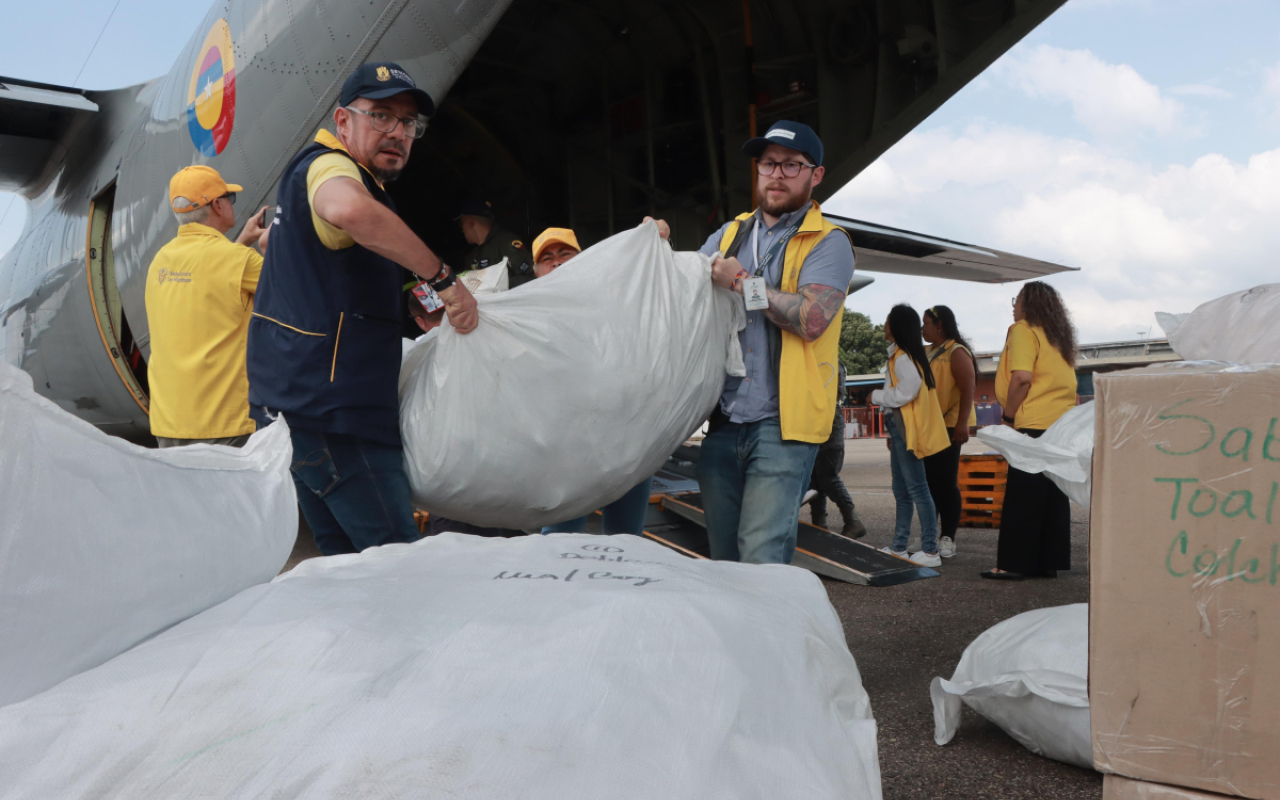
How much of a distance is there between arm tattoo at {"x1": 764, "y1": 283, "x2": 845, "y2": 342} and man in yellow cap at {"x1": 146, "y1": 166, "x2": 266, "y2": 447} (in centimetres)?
153

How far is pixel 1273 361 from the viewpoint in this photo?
3.53 feet

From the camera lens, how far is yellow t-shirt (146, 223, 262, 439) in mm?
2350

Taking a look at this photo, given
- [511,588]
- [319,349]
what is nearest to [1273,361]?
[511,588]

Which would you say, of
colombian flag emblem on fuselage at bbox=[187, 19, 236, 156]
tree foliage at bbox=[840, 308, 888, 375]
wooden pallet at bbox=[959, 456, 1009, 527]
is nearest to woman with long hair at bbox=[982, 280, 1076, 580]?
wooden pallet at bbox=[959, 456, 1009, 527]

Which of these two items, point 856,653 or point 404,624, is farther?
point 856,653

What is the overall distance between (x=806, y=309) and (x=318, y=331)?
1048mm

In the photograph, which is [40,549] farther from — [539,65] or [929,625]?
[539,65]

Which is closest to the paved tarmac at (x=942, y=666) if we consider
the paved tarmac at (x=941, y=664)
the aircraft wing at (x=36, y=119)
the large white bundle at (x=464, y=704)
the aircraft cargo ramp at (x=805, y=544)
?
the paved tarmac at (x=941, y=664)

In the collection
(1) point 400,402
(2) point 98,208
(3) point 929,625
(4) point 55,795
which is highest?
(2) point 98,208

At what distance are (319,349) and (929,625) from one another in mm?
2072

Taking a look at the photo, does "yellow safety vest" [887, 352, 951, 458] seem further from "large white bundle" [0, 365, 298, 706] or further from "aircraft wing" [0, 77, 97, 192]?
"aircraft wing" [0, 77, 97, 192]

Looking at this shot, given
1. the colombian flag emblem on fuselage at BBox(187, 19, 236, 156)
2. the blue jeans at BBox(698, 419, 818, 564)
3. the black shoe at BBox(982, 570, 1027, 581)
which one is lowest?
the black shoe at BBox(982, 570, 1027, 581)

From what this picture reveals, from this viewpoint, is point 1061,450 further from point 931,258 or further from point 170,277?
point 931,258

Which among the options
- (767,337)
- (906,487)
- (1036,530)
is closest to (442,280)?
(767,337)
